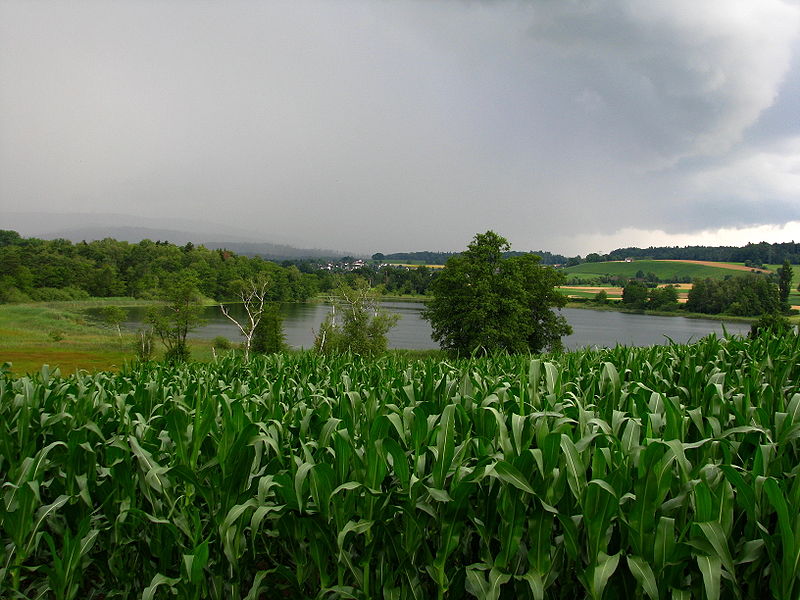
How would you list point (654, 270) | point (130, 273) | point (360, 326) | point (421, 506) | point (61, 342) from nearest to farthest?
point (421, 506)
point (360, 326)
point (61, 342)
point (130, 273)
point (654, 270)

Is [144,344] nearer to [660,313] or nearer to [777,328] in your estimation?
[777,328]

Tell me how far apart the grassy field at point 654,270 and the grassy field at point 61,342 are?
84.8 metres

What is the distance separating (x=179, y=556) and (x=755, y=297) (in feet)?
271

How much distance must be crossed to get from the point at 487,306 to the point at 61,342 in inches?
1634

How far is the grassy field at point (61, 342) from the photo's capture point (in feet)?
124

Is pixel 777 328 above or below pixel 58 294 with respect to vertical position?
above

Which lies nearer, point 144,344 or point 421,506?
point 421,506

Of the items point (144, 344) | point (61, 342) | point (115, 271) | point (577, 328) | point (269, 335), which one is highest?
point (115, 271)

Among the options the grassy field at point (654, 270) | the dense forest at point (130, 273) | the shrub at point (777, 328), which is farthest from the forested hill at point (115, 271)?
the grassy field at point (654, 270)

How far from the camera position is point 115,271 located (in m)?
91.4

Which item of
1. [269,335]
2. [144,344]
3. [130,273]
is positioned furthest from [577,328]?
[130,273]

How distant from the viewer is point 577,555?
158 cm

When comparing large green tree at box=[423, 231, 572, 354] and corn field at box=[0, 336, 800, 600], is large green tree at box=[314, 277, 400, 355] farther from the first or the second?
corn field at box=[0, 336, 800, 600]

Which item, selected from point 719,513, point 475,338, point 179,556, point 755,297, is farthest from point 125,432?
point 755,297
